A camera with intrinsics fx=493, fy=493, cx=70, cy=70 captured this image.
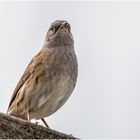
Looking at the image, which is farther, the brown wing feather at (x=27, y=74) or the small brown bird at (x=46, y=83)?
the brown wing feather at (x=27, y=74)

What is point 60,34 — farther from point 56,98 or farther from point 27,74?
point 56,98

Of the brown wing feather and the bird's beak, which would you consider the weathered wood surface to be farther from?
the bird's beak

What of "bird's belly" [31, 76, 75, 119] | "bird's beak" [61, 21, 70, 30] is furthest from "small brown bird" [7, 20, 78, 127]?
"bird's beak" [61, 21, 70, 30]

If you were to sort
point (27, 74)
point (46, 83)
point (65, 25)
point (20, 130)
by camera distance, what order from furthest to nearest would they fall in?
point (65, 25), point (27, 74), point (46, 83), point (20, 130)

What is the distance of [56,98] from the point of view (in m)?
9.00

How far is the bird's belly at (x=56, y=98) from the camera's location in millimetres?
8945

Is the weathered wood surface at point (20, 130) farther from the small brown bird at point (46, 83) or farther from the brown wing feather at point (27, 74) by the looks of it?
the brown wing feather at point (27, 74)

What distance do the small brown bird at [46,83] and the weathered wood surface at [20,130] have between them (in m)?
3.90

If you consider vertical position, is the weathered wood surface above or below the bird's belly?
below

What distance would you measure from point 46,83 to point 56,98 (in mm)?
330

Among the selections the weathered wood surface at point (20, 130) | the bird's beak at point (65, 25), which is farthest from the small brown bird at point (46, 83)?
the weathered wood surface at point (20, 130)

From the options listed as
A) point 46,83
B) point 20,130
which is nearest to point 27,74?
point 46,83

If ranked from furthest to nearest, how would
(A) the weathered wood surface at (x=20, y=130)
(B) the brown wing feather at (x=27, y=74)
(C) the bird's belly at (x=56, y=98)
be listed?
(B) the brown wing feather at (x=27, y=74)
(C) the bird's belly at (x=56, y=98)
(A) the weathered wood surface at (x=20, y=130)

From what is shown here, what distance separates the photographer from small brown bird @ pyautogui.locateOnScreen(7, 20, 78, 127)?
898cm
